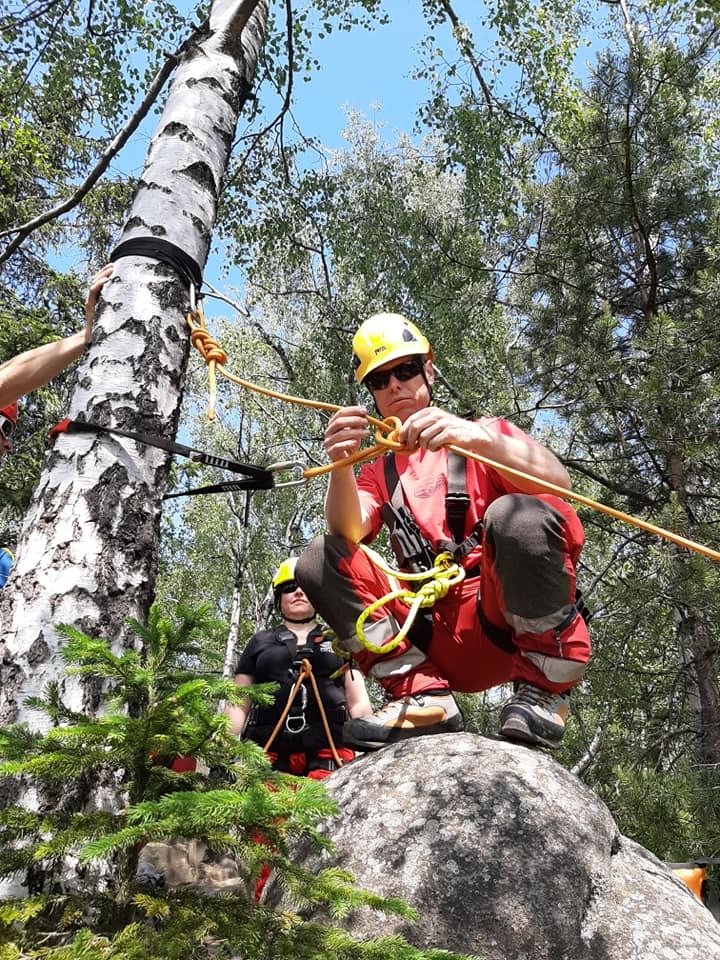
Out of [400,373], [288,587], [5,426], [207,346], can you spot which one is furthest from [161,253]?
[288,587]

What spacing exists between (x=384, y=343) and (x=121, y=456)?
44.4 inches

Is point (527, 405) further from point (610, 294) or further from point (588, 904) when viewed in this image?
point (588, 904)

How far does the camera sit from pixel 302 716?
4.48 meters

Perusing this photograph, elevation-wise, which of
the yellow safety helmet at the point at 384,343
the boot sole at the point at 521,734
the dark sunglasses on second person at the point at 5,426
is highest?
the dark sunglasses on second person at the point at 5,426

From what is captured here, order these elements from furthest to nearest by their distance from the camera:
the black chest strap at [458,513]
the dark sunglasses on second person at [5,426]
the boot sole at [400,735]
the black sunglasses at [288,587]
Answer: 1. the black sunglasses at [288,587]
2. the dark sunglasses on second person at [5,426]
3. the black chest strap at [458,513]
4. the boot sole at [400,735]

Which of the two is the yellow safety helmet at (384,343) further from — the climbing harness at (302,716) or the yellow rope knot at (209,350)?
the climbing harness at (302,716)

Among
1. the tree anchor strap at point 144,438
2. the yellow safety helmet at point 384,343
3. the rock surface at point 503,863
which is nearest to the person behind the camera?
the rock surface at point 503,863

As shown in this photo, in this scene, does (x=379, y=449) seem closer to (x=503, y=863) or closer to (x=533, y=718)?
(x=533, y=718)

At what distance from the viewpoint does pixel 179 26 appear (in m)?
7.02

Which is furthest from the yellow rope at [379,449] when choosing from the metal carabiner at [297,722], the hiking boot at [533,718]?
the metal carabiner at [297,722]

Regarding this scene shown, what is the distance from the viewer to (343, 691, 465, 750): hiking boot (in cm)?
251

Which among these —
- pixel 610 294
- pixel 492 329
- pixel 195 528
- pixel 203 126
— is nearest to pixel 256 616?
pixel 195 528

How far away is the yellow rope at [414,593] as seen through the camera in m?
2.36

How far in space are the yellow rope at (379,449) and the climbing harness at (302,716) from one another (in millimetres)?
2296
